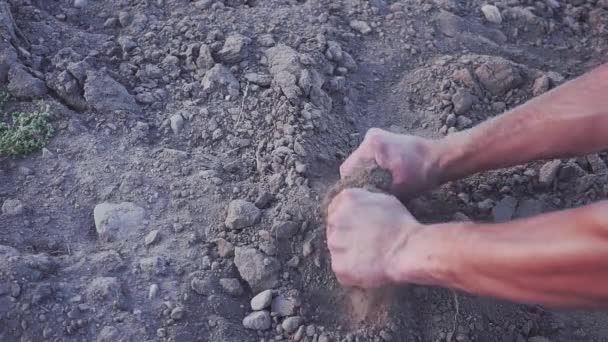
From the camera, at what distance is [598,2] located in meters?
3.12

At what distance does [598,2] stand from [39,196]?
2.06m

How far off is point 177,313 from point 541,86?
4.42 ft

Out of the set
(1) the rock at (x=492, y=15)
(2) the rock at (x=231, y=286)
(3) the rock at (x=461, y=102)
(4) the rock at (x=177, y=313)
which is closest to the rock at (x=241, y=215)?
(2) the rock at (x=231, y=286)

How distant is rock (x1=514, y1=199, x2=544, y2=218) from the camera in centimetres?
239

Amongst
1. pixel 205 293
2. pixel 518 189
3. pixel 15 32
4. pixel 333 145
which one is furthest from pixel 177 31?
pixel 518 189

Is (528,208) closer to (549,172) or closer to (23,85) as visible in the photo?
(549,172)

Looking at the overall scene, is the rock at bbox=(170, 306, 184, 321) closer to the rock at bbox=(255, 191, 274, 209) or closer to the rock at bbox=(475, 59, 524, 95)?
the rock at bbox=(255, 191, 274, 209)

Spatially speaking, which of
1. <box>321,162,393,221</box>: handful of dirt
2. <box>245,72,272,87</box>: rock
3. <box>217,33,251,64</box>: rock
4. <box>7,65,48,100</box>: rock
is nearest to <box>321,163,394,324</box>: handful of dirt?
<box>321,162,393,221</box>: handful of dirt

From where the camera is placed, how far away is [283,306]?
6.86ft

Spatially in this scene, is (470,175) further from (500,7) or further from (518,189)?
(500,7)

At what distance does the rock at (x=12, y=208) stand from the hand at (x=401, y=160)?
825mm

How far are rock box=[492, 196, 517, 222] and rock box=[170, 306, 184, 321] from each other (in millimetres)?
889

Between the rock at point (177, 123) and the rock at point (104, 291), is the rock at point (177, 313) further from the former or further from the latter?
the rock at point (177, 123)

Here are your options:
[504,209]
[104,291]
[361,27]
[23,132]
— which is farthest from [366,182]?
[23,132]
